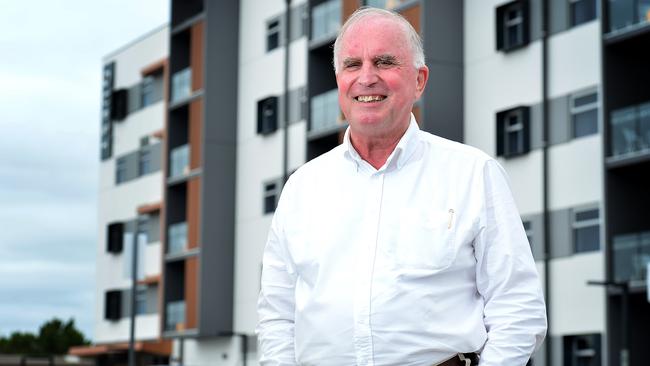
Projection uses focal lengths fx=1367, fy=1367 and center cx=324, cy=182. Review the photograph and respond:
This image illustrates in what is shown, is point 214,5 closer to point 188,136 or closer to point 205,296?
point 188,136

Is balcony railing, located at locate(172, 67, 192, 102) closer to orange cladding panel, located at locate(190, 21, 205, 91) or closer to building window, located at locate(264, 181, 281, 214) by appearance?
orange cladding panel, located at locate(190, 21, 205, 91)

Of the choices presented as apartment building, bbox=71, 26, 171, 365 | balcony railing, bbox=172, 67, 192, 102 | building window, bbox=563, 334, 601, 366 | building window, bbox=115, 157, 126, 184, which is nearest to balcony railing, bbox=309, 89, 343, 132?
balcony railing, bbox=172, 67, 192, 102

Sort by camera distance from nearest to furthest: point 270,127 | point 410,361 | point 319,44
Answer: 1. point 410,361
2. point 319,44
3. point 270,127

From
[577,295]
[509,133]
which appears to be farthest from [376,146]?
[509,133]

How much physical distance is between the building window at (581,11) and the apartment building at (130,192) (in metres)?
25.4

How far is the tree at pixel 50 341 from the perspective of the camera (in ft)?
478

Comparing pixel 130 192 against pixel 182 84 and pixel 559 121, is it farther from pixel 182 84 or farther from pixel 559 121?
pixel 559 121

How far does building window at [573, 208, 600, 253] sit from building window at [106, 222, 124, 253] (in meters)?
31.8

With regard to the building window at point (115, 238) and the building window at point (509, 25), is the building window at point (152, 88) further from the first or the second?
the building window at point (509, 25)

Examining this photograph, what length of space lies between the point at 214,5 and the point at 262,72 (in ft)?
13.1

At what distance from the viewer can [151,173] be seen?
200ft

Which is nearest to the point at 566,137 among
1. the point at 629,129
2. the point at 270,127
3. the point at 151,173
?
the point at 629,129

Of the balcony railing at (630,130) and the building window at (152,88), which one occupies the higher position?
the building window at (152,88)

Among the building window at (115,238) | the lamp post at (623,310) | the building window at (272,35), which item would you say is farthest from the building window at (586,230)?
the building window at (115,238)
